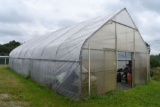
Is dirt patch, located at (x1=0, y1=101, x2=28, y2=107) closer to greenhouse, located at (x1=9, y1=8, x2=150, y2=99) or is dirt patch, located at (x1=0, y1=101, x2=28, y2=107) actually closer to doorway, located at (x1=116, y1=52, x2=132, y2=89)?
greenhouse, located at (x1=9, y1=8, x2=150, y2=99)

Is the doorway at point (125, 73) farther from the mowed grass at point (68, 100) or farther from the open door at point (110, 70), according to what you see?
the mowed grass at point (68, 100)

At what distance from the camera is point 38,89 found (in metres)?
10.2

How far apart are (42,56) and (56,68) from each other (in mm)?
2373

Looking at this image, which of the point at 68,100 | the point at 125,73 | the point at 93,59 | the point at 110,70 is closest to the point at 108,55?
the point at 110,70

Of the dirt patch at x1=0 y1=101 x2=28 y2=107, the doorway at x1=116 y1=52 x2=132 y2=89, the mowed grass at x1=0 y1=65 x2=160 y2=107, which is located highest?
the doorway at x1=116 y1=52 x2=132 y2=89

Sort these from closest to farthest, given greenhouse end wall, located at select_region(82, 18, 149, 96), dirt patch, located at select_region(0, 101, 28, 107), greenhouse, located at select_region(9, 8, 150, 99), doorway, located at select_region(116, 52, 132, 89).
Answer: dirt patch, located at select_region(0, 101, 28, 107) → greenhouse, located at select_region(9, 8, 150, 99) → greenhouse end wall, located at select_region(82, 18, 149, 96) → doorway, located at select_region(116, 52, 132, 89)

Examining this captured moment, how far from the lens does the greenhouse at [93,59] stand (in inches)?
321

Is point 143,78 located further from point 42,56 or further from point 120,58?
point 42,56

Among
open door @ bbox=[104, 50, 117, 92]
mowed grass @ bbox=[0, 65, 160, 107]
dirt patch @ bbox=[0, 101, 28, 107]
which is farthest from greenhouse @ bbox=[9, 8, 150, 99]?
dirt patch @ bbox=[0, 101, 28, 107]

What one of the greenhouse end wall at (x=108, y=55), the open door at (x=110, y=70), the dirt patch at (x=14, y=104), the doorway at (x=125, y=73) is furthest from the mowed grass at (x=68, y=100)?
the doorway at (x=125, y=73)

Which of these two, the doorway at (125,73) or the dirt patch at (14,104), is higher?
the doorway at (125,73)

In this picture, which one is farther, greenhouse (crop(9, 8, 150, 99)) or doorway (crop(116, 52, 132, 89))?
doorway (crop(116, 52, 132, 89))

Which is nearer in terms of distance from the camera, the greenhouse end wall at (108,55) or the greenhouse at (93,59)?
the greenhouse at (93,59)

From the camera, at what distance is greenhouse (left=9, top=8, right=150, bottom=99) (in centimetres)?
815
